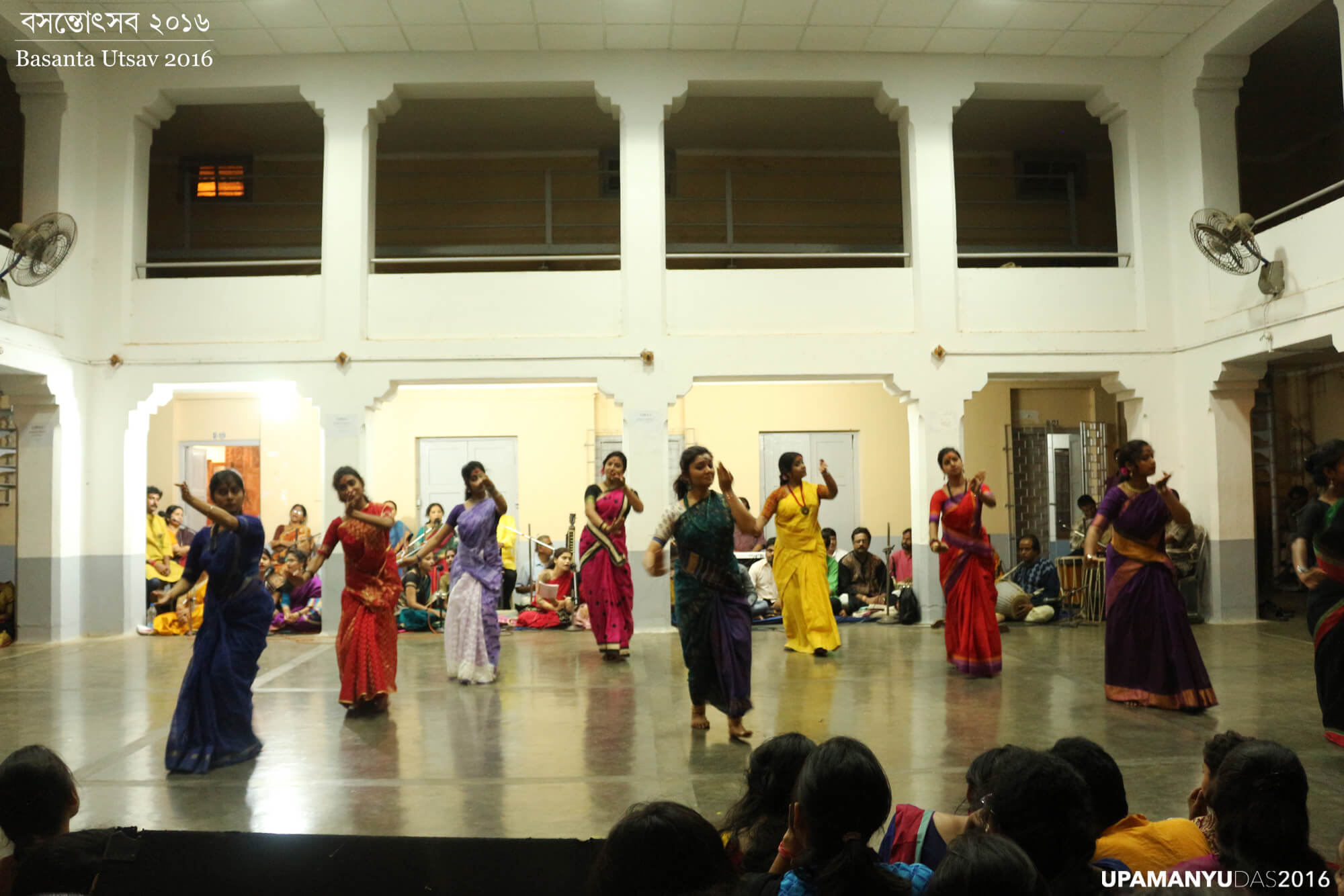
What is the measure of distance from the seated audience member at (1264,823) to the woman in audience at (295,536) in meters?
10.4

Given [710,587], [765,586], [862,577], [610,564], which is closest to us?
[710,587]

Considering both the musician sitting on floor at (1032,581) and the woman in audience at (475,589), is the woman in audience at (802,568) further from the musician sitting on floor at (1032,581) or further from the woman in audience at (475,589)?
the musician sitting on floor at (1032,581)

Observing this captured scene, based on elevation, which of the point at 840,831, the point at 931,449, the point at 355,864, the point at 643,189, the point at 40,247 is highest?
the point at 643,189

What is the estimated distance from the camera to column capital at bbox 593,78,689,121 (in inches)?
404

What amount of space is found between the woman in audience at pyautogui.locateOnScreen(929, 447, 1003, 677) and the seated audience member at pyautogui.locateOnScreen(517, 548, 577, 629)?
4607 millimetres

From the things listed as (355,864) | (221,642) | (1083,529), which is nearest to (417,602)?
(221,642)

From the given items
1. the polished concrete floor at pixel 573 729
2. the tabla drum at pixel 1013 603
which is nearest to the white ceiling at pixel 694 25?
the tabla drum at pixel 1013 603

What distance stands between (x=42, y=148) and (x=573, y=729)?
26.4ft

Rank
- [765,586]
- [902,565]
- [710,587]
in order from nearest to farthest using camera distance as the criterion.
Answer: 1. [710,587]
2. [765,586]
3. [902,565]

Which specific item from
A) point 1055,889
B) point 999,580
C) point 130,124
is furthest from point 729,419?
point 1055,889

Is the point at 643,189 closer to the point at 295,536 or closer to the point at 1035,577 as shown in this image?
the point at 295,536

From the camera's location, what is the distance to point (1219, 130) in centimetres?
992

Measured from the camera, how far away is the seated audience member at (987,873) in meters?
1.56

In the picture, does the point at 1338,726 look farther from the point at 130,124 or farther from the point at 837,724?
the point at 130,124
